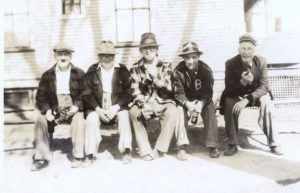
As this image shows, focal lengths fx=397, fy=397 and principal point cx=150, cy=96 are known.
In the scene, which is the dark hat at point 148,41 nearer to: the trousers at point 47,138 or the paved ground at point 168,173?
the trousers at point 47,138

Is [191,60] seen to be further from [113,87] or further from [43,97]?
[43,97]

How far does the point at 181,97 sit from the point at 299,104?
3188 mm

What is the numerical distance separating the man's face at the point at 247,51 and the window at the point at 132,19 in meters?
4.14

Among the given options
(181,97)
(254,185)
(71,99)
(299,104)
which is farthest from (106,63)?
(299,104)

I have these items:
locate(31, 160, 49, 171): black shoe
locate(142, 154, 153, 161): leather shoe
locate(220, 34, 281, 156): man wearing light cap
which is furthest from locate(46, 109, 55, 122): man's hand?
locate(220, 34, 281, 156): man wearing light cap

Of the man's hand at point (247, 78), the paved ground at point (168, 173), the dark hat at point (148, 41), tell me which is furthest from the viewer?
the man's hand at point (247, 78)

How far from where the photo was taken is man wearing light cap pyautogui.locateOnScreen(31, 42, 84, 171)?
13.4ft

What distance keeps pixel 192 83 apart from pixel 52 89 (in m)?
1.57

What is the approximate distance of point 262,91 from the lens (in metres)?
4.49

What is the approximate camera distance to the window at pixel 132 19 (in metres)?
Answer: 8.52

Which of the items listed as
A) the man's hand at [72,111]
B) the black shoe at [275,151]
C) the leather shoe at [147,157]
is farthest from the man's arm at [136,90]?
the black shoe at [275,151]

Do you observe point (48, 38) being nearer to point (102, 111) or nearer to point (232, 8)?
point (232, 8)

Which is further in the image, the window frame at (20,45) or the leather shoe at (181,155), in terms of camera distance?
the window frame at (20,45)

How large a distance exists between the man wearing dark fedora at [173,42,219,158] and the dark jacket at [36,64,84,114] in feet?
3.52
